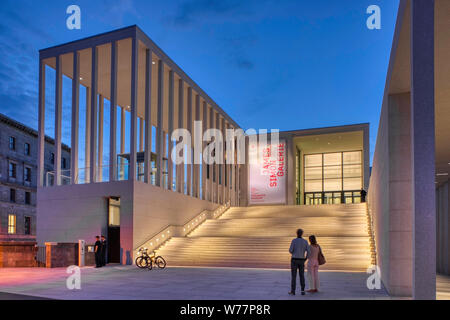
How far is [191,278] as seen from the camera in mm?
13547

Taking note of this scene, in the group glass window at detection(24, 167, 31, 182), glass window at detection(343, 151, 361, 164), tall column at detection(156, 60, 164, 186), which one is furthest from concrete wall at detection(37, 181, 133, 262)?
glass window at detection(24, 167, 31, 182)

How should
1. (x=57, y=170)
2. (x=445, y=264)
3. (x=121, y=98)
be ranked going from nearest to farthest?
(x=445, y=264), (x=57, y=170), (x=121, y=98)

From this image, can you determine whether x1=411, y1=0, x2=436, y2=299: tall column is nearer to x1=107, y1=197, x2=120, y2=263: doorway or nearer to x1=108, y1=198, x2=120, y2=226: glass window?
x1=107, y1=197, x2=120, y2=263: doorway

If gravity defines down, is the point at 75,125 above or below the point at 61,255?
above

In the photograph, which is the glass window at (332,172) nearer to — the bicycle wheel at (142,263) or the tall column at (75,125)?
the tall column at (75,125)

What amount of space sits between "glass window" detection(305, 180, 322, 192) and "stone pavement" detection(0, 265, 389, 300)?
92.2 feet

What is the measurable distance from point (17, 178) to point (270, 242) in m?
43.4

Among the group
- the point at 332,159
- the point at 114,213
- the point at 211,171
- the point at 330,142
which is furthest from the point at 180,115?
the point at 332,159

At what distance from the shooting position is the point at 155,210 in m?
21.6

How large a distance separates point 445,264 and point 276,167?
1888 centimetres

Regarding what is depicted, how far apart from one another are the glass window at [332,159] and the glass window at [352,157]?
1.95ft

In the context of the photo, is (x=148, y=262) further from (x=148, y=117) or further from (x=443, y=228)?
(x=443, y=228)
